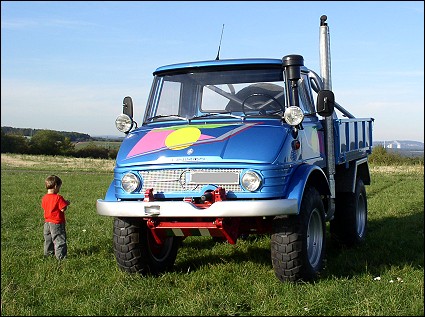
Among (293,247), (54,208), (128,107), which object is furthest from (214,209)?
(54,208)

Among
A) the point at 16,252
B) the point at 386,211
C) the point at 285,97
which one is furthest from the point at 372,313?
the point at 386,211

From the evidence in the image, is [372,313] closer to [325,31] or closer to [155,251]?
[155,251]

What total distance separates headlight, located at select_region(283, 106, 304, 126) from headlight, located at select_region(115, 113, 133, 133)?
77.1 inches

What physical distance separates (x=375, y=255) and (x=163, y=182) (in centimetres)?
321

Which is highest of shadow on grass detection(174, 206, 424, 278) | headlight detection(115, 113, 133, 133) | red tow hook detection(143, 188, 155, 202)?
headlight detection(115, 113, 133, 133)

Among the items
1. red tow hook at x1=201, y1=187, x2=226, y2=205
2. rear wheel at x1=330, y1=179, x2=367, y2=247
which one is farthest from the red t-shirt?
rear wheel at x1=330, y1=179, x2=367, y2=247

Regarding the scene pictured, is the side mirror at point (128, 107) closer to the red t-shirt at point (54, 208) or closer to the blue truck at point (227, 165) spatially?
the blue truck at point (227, 165)

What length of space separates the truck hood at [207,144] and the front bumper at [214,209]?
447mm

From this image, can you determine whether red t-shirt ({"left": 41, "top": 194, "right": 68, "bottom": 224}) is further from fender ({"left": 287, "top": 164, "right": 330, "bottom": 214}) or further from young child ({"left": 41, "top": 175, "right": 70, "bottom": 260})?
fender ({"left": 287, "top": 164, "right": 330, "bottom": 214})

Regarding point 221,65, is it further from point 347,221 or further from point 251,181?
point 347,221

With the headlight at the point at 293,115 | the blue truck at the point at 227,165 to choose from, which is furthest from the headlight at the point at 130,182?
the headlight at the point at 293,115

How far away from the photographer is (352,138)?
9.03m

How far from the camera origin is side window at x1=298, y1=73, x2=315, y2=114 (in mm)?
7055

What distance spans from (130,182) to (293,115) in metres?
1.81
